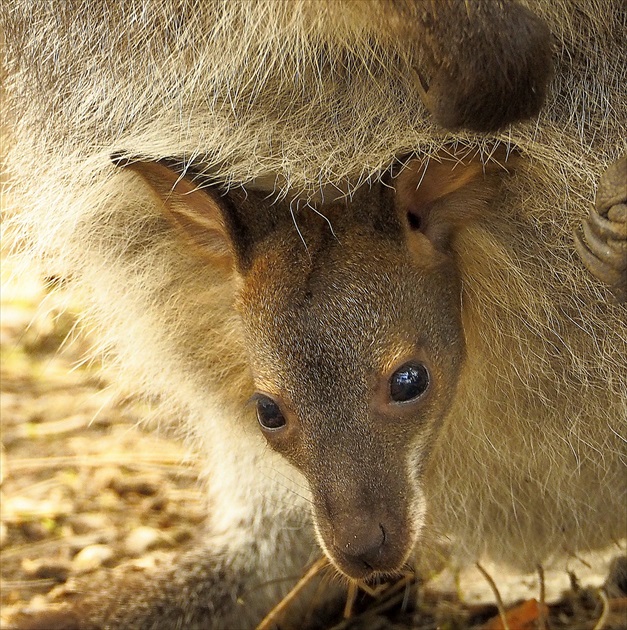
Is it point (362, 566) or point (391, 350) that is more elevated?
point (391, 350)

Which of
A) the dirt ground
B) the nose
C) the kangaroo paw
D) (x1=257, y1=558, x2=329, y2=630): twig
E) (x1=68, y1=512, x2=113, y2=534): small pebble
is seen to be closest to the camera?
the kangaroo paw

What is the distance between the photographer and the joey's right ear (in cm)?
257

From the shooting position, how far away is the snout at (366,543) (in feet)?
7.98

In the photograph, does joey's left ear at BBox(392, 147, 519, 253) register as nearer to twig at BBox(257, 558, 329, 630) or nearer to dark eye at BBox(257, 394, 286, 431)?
dark eye at BBox(257, 394, 286, 431)

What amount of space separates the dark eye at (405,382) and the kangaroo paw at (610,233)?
0.42m

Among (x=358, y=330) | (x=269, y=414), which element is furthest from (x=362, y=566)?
(x=358, y=330)

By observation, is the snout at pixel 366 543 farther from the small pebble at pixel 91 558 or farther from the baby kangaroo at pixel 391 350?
the small pebble at pixel 91 558

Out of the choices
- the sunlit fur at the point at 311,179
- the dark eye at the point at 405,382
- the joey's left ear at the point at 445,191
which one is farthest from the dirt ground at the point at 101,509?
the joey's left ear at the point at 445,191

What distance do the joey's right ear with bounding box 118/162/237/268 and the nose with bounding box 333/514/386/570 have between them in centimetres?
66

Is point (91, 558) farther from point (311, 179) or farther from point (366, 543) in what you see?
point (311, 179)

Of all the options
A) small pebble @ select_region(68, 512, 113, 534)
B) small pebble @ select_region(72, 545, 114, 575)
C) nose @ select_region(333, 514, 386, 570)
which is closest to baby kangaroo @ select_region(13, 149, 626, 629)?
nose @ select_region(333, 514, 386, 570)

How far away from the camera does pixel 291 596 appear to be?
3.39 m

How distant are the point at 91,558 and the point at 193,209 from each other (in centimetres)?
181

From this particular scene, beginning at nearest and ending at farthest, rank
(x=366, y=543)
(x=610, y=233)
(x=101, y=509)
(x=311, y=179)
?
1. (x=610, y=233)
2. (x=366, y=543)
3. (x=311, y=179)
4. (x=101, y=509)
